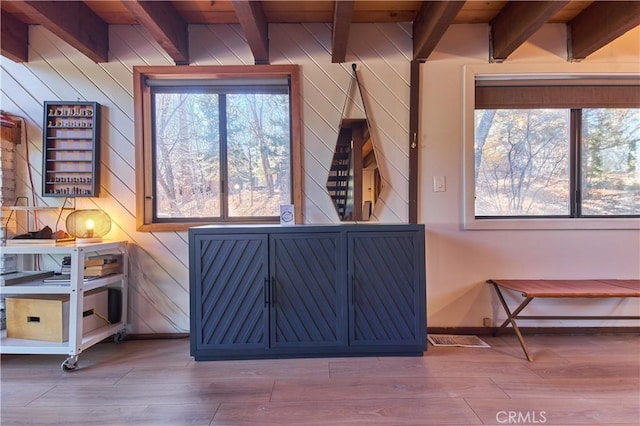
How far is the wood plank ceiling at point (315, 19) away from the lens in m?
1.97

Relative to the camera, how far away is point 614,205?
2.60 meters

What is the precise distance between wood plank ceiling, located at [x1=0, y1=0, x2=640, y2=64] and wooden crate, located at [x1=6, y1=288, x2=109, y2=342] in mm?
1756

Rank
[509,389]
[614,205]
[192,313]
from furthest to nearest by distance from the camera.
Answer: [614,205], [192,313], [509,389]

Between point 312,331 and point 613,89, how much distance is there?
302 centimetres

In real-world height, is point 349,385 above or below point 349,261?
below

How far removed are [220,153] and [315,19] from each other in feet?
4.16

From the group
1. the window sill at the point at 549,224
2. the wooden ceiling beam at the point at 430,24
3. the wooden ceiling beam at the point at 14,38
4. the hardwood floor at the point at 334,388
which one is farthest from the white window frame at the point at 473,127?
the wooden ceiling beam at the point at 14,38

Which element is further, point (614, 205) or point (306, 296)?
point (614, 205)

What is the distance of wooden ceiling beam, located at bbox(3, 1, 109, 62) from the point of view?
1868 millimetres

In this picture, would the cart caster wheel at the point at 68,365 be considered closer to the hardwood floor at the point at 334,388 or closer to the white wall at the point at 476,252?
the hardwood floor at the point at 334,388

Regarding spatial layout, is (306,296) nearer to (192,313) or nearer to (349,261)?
(349,261)

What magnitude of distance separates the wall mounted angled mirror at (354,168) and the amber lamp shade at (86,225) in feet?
5.72

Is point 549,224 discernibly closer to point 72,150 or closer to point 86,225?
point 86,225

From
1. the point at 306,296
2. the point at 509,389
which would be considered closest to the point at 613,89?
the point at 509,389
